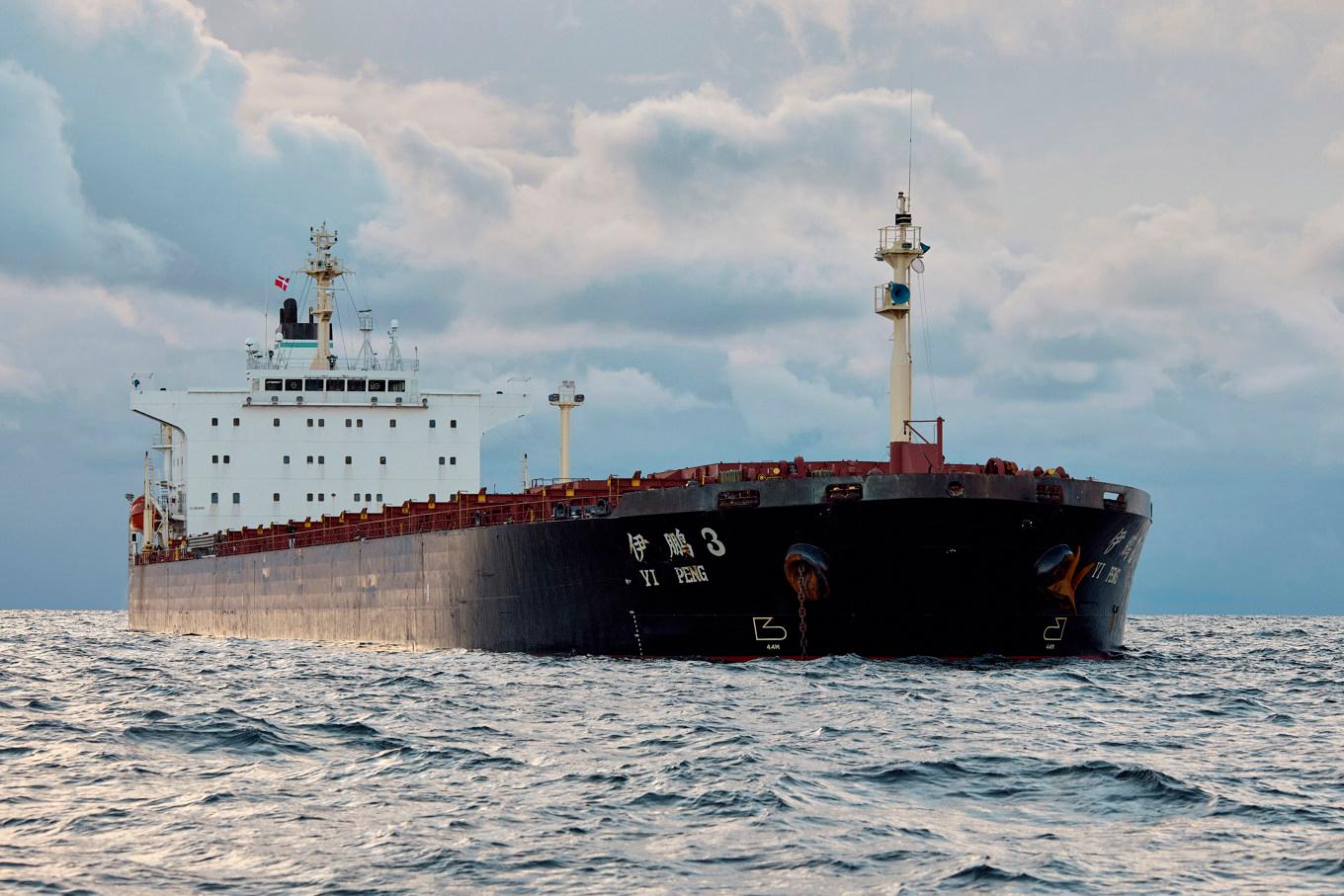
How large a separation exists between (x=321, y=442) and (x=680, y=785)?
119ft

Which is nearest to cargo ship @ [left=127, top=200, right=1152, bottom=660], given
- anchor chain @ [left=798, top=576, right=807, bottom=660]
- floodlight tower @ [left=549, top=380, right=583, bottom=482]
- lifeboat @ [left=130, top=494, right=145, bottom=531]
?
anchor chain @ [left=798, top=576, right=807, bottom=660]

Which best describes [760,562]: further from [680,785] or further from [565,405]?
[565,405]

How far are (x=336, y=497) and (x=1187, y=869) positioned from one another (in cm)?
3902

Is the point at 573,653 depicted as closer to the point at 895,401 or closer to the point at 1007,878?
the point at 895,401

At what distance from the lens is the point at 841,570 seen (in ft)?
71.0

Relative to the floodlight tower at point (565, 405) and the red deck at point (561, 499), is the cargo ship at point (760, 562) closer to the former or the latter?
the red deck at point (561, 499)

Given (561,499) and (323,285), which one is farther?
(323,285)

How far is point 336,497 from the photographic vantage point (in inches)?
1789

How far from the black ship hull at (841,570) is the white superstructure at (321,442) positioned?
65.1 feet

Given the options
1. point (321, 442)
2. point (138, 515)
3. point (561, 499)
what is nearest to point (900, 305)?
point (561, 499)

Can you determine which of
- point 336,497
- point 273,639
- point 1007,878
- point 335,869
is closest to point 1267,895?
point 1007,878

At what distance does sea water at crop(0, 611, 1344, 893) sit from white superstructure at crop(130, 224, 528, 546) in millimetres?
25067

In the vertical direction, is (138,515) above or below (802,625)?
above

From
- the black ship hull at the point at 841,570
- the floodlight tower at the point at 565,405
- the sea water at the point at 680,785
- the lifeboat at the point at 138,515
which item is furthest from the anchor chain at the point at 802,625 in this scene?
the lifeboat at the point at 138,515
